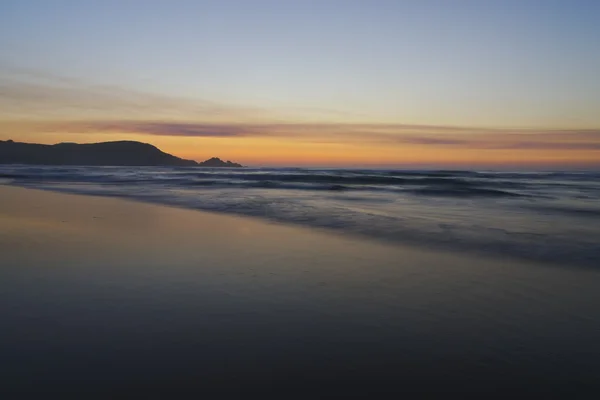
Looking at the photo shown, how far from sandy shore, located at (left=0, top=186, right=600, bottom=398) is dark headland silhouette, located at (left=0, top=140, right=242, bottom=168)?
374 feet

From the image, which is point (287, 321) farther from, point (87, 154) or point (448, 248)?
point (87, 154)

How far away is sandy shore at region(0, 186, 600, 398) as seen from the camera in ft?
8.75

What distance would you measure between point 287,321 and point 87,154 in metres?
129

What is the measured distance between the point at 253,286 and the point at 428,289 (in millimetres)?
1837

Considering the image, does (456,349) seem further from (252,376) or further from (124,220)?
(124,220)

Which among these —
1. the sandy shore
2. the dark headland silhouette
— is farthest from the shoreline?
the dark headland silhouette

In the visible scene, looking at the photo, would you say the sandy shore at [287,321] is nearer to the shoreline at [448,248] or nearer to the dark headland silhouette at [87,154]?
the shoreline at [448,248]

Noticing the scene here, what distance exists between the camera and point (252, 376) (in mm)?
2684

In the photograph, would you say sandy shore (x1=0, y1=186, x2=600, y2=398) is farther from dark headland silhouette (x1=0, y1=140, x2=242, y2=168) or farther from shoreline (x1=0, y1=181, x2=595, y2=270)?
dark headland silhouette (x1=0, y1=140, x2=242, y2=168)

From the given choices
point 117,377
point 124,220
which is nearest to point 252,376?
point 117,377

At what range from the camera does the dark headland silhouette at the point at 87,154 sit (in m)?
104

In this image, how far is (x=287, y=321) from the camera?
3572 mm

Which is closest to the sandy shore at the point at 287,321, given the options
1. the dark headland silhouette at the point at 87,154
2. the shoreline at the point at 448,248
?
the shoreline at the point at 448,248

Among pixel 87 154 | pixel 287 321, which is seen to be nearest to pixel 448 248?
pixel 287 321
